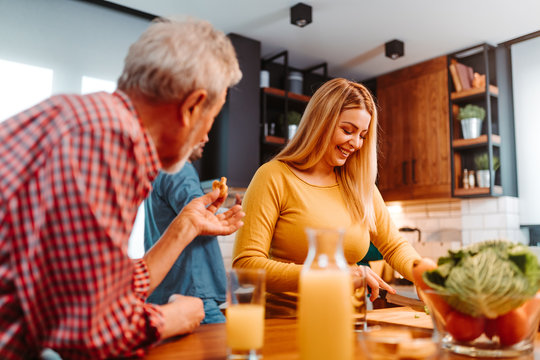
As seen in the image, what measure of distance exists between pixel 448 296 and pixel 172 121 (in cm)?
58

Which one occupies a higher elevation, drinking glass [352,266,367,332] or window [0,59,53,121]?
window [0,59,53,121]

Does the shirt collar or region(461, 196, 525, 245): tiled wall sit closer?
the shirt collar

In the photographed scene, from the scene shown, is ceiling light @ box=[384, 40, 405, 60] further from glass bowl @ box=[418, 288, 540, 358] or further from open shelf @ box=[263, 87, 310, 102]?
glass bowl @ box=[418, 288, 540, 358]

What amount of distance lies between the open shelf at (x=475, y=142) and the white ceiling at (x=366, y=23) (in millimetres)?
839

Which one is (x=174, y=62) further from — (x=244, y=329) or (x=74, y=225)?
(x=244, y=329)

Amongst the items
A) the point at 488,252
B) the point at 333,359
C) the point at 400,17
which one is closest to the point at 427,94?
the point at 400,17

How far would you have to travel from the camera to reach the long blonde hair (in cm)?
169

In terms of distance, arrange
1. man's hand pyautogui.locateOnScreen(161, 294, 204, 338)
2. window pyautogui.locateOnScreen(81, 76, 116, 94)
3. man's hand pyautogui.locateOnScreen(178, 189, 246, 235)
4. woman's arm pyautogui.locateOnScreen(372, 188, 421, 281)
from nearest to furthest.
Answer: man's hand pyautogui.locateOnScreen(161, 294, 204, 338), man's hand pyautogui.locateOnScreen(178, 189, 246, 235), woman's arm pyautogui.locateOnScreen(372, 188, 421, 281), window pyautogui.locateOnScreen(81, 76, 116, 94)

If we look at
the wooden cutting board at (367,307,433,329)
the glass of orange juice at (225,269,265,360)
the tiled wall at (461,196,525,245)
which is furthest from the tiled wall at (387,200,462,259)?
the glass of orange juice at (225,269,265,360)

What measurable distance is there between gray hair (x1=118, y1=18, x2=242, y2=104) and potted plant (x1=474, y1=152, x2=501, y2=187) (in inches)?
141

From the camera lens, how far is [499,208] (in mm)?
3984

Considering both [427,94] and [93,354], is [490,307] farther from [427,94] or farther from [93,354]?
[427,94]

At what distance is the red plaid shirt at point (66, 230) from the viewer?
66cm

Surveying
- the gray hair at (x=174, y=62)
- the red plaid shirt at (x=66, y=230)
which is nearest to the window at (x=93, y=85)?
→ the gray hair at (x=174, y=62)
